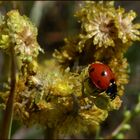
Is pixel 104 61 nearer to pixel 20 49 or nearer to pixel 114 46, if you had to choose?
pixel 114 46

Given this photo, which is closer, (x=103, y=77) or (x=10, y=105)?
(x=10, y=105)

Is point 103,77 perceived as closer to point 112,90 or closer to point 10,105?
point 112,90

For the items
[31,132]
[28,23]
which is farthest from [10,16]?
[31,132]

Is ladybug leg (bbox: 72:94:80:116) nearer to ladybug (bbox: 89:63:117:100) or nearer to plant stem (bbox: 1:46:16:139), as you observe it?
ladybug (bbox: 89:63:117:100)

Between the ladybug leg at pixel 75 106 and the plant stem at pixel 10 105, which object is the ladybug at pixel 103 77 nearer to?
the ladybug leg at pixel 75 106

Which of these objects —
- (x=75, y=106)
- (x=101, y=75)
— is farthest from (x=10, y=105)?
(x=101, y=75)

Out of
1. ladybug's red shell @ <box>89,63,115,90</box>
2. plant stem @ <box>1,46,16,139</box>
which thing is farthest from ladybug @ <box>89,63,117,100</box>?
plant stem @ <box>1,46,16,139</box>

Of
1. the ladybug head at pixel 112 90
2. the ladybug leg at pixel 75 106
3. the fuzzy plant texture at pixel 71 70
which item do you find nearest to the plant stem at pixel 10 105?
the fuzzy plant texture at pixel 71 70
